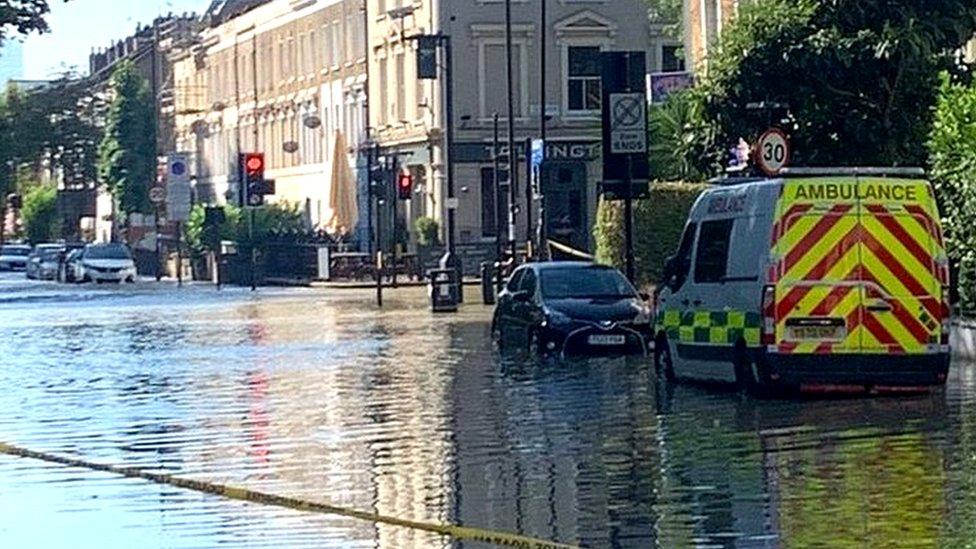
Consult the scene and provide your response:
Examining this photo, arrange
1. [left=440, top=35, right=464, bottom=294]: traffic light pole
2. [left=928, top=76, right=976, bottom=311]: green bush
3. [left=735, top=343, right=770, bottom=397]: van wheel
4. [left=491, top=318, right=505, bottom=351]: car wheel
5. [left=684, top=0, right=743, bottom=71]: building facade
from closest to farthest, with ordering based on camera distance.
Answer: [left=735, top=343, right=770, bottom=397]: van wheel < [left=928, top=76, right=976, bottom=311]: green bush < [left=491, top=318, right=505, bottom=351]: car wheel < [left=440, top=35, right=464, bottom=294]: traffic light pole < [left=684, top=0, right=743, bottom=71]: building facade

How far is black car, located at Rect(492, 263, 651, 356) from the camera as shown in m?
31.7

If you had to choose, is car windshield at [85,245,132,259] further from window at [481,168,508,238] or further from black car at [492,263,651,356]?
black car at [492,263,651,356]

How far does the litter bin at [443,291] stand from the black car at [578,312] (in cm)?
1605

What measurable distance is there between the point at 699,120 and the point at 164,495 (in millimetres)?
21353

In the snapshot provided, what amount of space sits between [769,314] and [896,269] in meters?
1.21

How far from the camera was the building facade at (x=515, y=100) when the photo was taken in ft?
247

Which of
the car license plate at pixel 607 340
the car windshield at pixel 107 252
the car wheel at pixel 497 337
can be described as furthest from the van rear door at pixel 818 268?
the car windshield at pixel 107 252

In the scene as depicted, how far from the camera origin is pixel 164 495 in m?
16.8

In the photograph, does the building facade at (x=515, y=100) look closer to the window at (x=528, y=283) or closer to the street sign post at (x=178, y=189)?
the street sign post at (x=178, y=189)

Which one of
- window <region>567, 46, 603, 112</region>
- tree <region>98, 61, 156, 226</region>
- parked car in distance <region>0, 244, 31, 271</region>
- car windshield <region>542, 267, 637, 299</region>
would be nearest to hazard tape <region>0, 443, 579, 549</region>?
car windshield <region>542, 267, 637, 299</region>

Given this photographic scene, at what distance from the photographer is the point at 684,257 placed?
25359mm

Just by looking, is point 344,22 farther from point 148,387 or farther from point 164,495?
point 164,495

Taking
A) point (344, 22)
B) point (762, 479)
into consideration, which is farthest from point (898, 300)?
point (344, 22)

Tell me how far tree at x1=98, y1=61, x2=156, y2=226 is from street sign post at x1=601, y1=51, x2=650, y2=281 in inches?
3120
